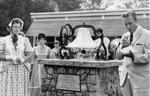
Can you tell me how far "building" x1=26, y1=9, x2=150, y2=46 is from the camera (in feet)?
65.0

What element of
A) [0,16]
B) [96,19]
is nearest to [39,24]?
[96,19]

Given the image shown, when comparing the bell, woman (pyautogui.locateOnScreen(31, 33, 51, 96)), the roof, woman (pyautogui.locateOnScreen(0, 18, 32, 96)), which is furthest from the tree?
woman (pyautogui.locateOnScreen(0, 18, 32, 96))

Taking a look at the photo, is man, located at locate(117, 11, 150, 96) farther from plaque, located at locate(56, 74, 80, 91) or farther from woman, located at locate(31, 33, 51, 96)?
woman, located at locate(31, 33, 51, 96)

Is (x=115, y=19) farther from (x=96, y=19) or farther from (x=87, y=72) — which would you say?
(x=87, y=72)

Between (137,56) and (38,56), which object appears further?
(38,56)

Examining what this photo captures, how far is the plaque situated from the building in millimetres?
13854

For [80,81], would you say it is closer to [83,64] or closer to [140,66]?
[83,64]

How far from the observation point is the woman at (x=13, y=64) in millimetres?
5496

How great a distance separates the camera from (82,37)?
6.27 meters

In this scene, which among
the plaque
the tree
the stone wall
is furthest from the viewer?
the tree

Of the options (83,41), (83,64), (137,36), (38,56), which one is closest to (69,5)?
(38,56)

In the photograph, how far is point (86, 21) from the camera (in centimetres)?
2194

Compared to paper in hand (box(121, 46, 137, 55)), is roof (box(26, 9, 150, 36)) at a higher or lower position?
higher

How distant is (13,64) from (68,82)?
3.45 feet
